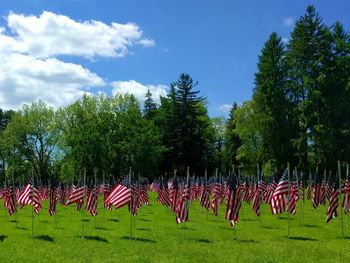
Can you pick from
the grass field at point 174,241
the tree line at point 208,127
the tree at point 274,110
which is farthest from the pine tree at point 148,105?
the grass field at point 174,241

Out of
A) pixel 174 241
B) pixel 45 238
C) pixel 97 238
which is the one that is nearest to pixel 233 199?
pixel 174 241

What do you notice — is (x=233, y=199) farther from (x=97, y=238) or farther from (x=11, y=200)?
(x=11, y=200)

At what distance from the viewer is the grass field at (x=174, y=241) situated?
54.3ft

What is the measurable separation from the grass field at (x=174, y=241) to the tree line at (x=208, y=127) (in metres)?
→ 33.3

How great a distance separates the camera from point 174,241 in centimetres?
2030

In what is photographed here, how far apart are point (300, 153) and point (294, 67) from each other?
37.7ft

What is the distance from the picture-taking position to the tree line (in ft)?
202

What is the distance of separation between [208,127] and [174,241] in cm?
7626

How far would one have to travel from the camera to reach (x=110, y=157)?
243 ft

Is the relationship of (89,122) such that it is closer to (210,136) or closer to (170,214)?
(210,136)

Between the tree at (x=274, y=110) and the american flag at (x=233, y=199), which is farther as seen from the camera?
the tree at (x=274, y=110)

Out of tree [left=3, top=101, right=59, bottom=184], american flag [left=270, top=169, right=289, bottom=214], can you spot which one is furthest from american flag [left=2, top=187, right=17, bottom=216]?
tree [left=3, top=101, right=59, bottom=184]

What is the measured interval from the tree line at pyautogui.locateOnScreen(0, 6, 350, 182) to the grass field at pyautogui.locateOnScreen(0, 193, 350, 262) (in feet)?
109

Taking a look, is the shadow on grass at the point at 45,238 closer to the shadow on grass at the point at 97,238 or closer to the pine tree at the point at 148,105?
the shadow on grass at the point at 97,238
